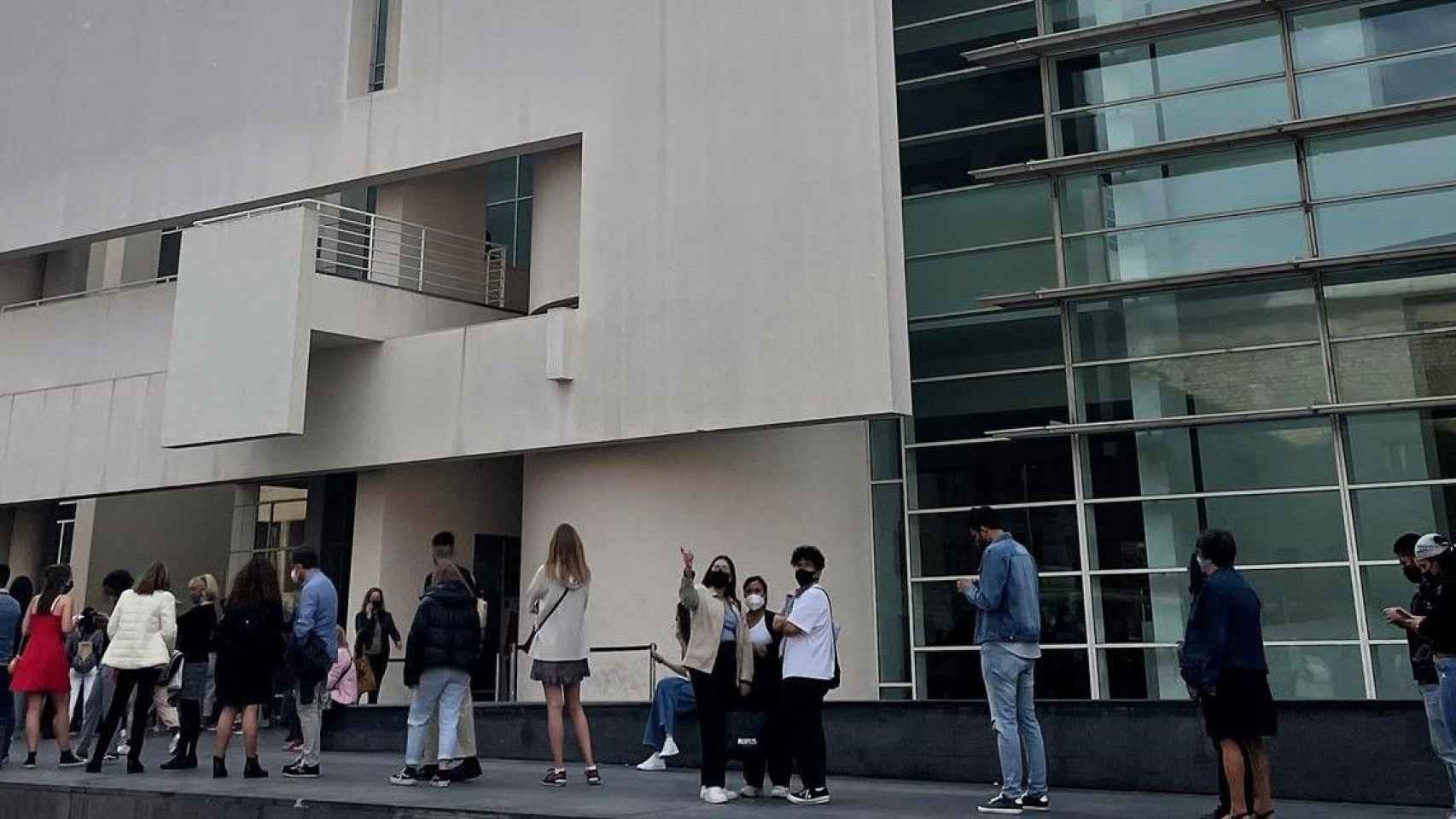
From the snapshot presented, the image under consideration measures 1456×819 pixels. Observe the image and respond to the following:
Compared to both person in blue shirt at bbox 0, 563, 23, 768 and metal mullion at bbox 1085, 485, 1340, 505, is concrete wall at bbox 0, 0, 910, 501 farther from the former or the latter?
person in blue shirt at bbox 0, 563, 23, 768

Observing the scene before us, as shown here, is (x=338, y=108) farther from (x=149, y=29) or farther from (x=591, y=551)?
(x=591, y=551)

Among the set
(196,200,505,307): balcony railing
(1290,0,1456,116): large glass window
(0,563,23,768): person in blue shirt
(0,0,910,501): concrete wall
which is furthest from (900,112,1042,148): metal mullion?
(0,563,23,768): person in blue shirt

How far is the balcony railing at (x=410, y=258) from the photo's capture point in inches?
786

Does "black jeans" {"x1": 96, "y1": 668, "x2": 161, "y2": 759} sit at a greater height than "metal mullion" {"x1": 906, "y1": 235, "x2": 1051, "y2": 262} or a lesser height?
lesser

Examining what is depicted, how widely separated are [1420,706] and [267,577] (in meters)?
9.70

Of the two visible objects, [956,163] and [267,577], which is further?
[956,163]

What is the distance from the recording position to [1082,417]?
1566 cm

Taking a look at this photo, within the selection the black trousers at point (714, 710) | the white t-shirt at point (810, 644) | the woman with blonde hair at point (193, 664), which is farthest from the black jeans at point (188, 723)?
the white t-shirt at point (810, 644)

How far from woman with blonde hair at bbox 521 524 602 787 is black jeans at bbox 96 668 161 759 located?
12.7 feet

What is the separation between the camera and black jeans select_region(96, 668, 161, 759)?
36.7 feet

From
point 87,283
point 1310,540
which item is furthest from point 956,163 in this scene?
point 87,283

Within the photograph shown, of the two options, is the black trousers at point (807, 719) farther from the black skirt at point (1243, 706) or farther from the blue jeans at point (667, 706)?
the blue jeans at point (667, 706)

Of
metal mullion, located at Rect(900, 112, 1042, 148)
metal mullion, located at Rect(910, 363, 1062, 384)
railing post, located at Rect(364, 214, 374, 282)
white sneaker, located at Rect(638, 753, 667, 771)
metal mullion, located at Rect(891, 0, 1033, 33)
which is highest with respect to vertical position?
metal mullion, located at Rect(891, 0, 1033, 33)

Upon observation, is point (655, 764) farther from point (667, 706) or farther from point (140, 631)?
point (140, 631)
